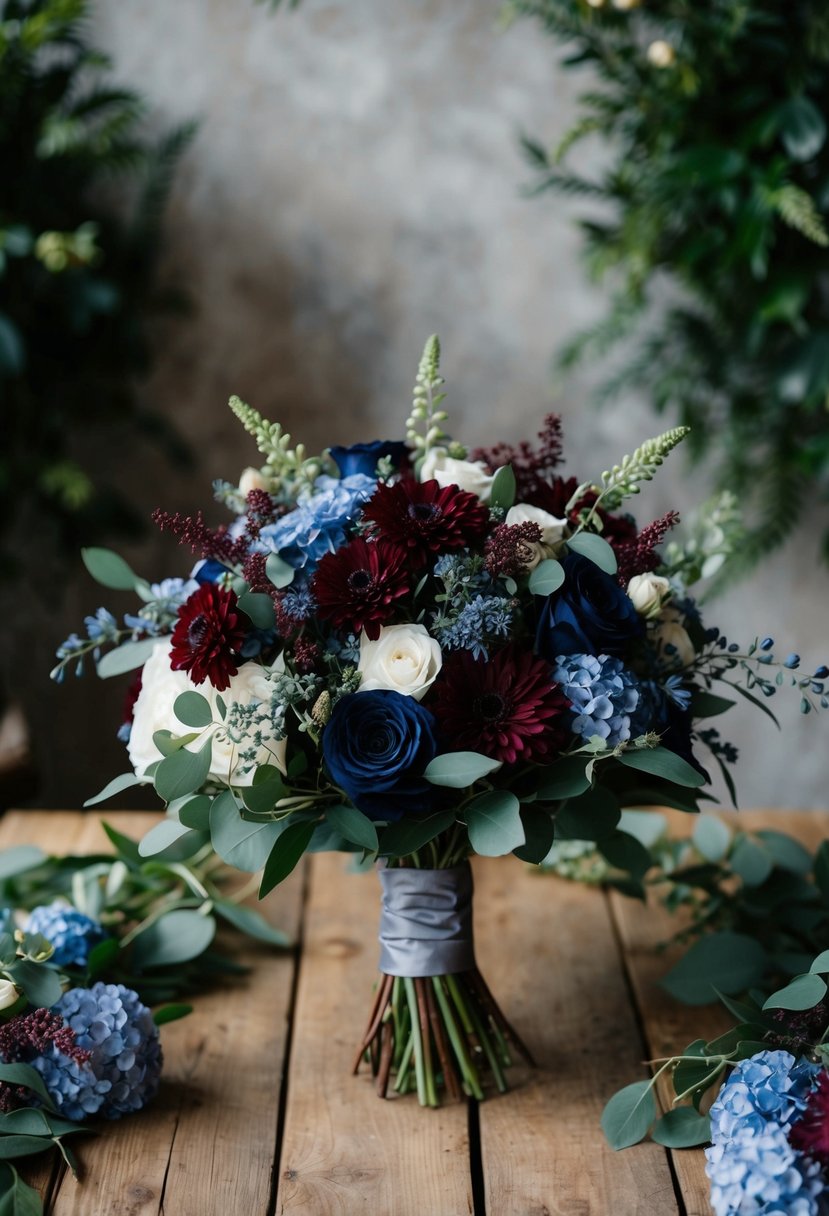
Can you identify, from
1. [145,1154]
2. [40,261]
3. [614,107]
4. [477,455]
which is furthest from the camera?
A: [40,261]

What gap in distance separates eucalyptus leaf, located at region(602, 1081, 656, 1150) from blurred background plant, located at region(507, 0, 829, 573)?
1187 millimetres

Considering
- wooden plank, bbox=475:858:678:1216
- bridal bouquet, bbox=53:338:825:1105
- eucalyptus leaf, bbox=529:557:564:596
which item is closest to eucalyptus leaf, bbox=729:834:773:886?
wooden plank, bbox=475:858:678:1216

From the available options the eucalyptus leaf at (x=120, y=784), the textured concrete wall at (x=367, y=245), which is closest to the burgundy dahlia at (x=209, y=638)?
the eucalyptus leaf at (x=120, y=784)

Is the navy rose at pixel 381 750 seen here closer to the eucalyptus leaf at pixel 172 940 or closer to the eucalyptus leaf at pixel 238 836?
the eucalyptus leaf at pixel 238 836

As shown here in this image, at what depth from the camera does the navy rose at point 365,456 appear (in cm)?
99

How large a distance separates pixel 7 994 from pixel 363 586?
1.39ft

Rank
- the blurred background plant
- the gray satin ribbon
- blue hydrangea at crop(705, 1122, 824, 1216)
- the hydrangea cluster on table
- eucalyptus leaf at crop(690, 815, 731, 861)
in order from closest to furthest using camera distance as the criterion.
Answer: blue hydrangea at crop(705, 1122, 824, 1216) → the hydrangea cluster on table → the gray satin ribbon → eucalyptus leaf at crop(690, 815, 731, 861) → the blurred background plant

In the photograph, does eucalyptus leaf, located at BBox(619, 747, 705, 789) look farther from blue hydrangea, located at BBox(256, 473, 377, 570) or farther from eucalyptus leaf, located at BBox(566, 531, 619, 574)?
blue hydrangea, located at BBox(256, 473, 377, 570)

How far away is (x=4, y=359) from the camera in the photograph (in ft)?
6.23

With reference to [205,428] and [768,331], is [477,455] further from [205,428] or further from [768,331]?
[205,428]

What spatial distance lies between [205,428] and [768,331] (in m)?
1.07

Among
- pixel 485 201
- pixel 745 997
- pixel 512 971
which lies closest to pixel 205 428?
pixel 485 201

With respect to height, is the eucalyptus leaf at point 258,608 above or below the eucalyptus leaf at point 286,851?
above

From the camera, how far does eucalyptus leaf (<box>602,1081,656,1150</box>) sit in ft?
2.93
